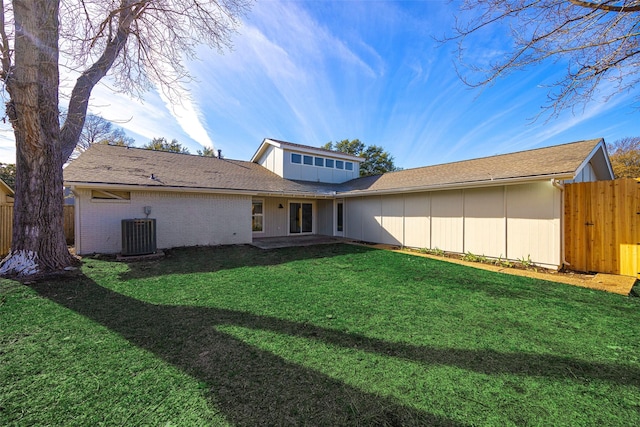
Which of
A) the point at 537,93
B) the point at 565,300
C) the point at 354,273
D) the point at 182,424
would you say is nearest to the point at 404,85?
the point at 537,93

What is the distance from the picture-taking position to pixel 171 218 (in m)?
9.34

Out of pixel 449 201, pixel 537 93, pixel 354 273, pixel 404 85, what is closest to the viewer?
pixel 537 93

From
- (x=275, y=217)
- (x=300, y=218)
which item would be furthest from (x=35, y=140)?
(x=300, y=218)

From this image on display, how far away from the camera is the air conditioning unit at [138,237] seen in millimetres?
7520

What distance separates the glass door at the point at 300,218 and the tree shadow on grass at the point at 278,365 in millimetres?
9894

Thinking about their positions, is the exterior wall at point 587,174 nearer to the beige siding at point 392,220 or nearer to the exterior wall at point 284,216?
the beige siding at point 392,220

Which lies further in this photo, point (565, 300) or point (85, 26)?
point (85, 26)

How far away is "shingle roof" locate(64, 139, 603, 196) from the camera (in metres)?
7.09

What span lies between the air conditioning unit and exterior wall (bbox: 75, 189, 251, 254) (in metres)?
1.29

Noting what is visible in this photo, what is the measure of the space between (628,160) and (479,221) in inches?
851

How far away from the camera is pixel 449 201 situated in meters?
8.80

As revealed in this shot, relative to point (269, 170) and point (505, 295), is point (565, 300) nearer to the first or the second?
point (505, 295)

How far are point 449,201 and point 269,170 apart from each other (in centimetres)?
1020

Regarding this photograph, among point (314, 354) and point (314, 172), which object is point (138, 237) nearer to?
point (314, 354)
